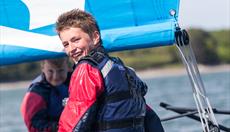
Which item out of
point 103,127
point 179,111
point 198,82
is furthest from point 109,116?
point 179,111

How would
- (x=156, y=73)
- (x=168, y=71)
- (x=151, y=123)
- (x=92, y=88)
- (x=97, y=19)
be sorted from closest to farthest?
(x=92, y=88)
(x=151, y=123)
(x=97, y=19)
(x=156, y=73)
(x=168, y=71)

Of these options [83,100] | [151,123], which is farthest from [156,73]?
[83,100]

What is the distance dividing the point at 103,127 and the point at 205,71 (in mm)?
49305

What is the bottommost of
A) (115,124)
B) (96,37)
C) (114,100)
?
(115,124)

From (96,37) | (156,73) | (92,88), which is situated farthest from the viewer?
(156,73)

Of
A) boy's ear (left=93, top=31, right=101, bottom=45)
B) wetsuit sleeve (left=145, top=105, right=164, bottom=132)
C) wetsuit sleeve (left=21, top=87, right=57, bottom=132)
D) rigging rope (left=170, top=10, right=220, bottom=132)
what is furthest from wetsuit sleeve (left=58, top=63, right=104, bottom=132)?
wetsuit sleeve (left=21, top=87, right=57, bottom=132)

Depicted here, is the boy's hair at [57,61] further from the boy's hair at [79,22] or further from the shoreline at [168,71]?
the shoreline at [168,71]

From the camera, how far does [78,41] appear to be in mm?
3289

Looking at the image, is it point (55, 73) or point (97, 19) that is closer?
point (97, 19)

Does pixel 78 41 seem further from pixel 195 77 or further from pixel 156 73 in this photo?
pixel 156 73

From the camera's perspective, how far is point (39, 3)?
4.25 m

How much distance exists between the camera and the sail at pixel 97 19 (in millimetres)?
3986

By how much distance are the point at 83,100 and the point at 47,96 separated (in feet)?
5.66

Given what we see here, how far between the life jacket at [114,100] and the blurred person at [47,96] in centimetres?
156
